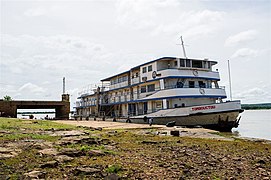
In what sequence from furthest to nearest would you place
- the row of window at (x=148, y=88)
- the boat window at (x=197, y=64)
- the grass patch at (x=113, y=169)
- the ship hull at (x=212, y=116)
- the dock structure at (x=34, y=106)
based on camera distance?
1. the dock structure at (x=34, y=106)
2. the row of window at (x=148, y=88)
3. the boat window at (x=197, y=64)
4. the ship hull at (x=212, y=116)
5. the grass patch at (x=113, y=169)

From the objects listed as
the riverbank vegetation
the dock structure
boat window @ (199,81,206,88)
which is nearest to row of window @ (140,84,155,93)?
Answer: boat window @ (199,81,206,88)

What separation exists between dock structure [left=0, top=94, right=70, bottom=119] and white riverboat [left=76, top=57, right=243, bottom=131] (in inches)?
588

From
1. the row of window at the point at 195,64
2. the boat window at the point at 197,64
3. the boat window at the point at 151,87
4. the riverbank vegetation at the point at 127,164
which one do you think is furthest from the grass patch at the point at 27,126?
the boat window at the point at 197,64

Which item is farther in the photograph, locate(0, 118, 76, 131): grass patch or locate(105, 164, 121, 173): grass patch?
locate(0, 118, 76, 131): grass patch

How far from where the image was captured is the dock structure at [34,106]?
39.6 metres

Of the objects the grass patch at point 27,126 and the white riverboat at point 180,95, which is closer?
the grass patch at point 27,126

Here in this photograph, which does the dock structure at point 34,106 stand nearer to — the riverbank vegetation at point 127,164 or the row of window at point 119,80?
the row of window at point 119,80

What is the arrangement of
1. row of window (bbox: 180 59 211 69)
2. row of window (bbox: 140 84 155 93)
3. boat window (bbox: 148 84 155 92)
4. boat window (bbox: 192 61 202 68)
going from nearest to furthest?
row of window (bbox: 180 59 211 69)
boat window (bbox: 192 61 202 68)
boat window (bbox: 148 84 155 92)
row of window (bbox: 140 84 155 93)

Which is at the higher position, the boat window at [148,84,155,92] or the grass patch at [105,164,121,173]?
the boat window at [148,84,155,92]

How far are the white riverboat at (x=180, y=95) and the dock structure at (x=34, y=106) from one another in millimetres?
14938

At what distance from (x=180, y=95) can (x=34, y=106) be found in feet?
95.6

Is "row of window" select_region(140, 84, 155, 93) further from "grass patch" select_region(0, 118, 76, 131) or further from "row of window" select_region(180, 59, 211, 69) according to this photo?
"grass patch" select_region(0, 118, 76, 131)

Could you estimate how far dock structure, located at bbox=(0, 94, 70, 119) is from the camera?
3959 centimetres

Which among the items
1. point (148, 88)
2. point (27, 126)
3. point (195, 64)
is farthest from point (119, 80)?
point (27, 126)
